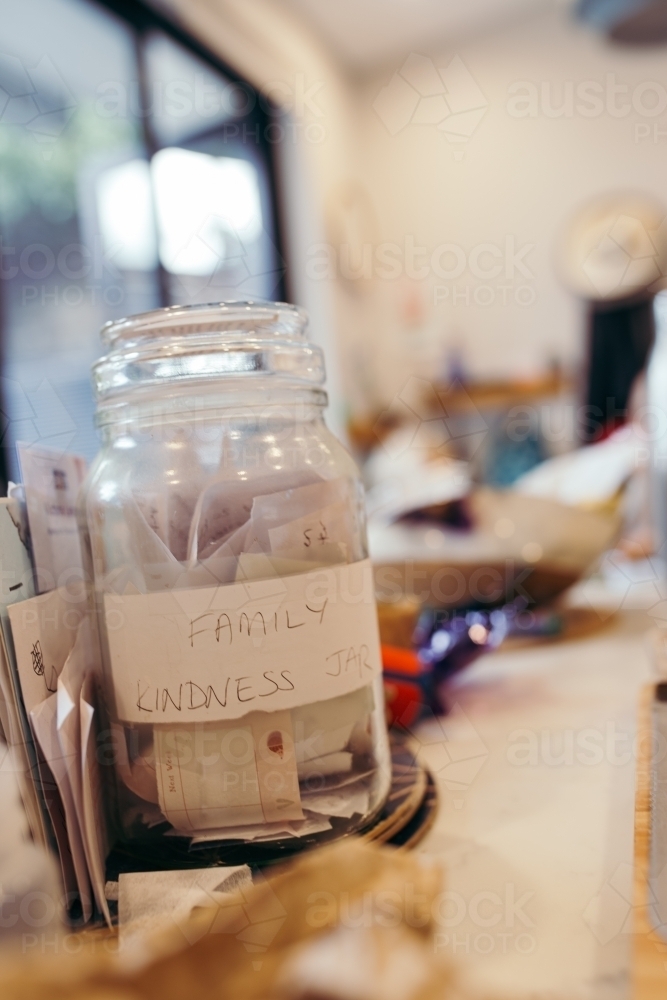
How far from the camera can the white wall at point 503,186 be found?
2.76m

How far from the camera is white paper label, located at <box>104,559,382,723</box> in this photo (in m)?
0.30

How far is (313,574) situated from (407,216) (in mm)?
3080

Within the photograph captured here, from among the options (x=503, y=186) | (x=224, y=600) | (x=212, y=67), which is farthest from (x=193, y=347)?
(x=503, y=186)

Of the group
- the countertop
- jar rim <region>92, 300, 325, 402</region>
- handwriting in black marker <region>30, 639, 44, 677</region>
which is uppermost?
jar rim <region>92, 300, 325, 402</region>

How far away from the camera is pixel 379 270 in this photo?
3094mm

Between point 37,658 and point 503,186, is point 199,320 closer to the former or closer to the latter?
point 37,658

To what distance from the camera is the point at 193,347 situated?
34 cm

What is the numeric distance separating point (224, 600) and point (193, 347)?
115 mm

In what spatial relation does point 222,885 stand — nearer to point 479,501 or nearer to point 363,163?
point 479,501

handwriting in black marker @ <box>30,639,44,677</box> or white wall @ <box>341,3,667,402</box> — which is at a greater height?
white wall @ <box>341,3,667,402</box>

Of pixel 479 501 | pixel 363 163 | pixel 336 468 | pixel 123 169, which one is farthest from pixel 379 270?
pixel 336 468

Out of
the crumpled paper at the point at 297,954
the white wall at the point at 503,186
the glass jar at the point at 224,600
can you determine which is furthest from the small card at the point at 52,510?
the white wall at the point at 503,186

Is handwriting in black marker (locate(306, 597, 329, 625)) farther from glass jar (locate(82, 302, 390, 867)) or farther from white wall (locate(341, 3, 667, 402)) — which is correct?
white wall (locate(341, 3, 667, 402))

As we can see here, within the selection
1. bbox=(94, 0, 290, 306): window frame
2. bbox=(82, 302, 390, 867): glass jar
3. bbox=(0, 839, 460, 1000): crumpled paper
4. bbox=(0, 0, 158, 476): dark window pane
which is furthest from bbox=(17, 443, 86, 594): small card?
bbox=(94, 0, 290, 306): window frame
